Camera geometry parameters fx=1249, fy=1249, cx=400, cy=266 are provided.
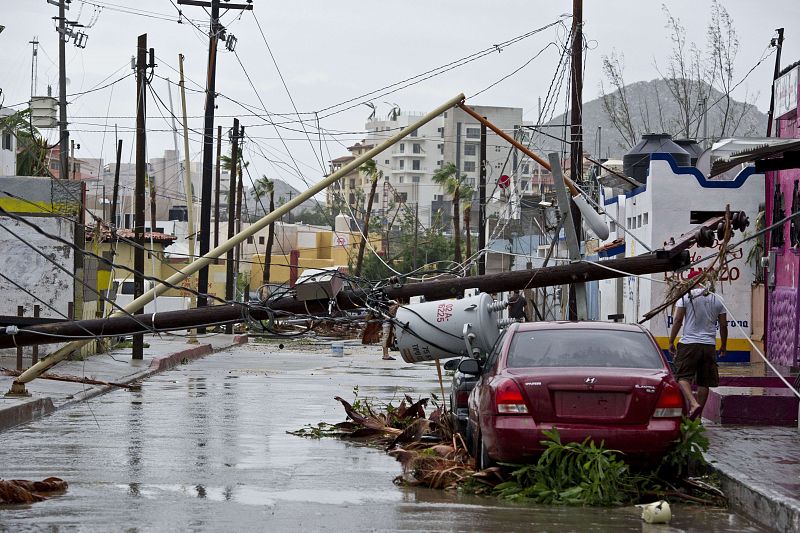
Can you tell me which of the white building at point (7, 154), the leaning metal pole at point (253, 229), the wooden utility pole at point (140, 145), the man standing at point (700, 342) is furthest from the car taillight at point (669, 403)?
the white building at point (7, 154)

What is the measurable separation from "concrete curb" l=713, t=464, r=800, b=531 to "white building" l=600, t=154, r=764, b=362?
17.0 m

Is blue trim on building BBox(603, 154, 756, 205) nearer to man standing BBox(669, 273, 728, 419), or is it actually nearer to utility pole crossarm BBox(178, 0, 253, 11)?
man standing BBox(669, 273, 728, 419)

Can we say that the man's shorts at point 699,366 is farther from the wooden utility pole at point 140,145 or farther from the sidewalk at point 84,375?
the wooden utility pole at point 140,145

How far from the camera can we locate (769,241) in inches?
1013

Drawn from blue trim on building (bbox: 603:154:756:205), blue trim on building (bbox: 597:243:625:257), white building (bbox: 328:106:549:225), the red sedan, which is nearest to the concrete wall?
blue trim on building (bbox: 603:154:756:205)

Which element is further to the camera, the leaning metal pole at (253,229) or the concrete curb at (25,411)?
the concrete curb at (25,411)

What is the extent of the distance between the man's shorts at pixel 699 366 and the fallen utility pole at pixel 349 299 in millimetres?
1865

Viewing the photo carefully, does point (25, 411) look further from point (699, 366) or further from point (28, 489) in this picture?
point (699, 366)

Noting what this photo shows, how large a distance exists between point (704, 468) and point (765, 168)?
21.3 feet

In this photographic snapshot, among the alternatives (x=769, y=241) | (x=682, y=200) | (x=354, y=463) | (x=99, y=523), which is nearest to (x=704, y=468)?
(x=354, y=463)

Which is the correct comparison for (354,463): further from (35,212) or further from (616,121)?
(616,121)

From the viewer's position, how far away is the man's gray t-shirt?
1515 cm

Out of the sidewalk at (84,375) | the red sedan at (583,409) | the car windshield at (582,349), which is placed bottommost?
the sidewalk at (84,375)

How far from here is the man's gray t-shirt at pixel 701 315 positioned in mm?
15148
